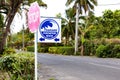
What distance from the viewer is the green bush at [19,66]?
476 inches

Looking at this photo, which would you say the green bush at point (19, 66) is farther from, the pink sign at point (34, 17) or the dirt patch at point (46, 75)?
the dirt patch at point (46, 75)

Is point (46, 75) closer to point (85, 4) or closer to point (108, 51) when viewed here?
point (108, 51)

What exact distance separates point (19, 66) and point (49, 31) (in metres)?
2.62

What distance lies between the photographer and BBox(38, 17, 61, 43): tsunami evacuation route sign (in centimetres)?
980

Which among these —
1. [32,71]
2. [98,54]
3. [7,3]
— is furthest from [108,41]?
[32,71]

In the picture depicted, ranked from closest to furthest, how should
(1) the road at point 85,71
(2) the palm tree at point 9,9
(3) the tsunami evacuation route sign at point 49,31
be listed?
(3) the tsunami evacuation route sign at point 49,31 → (1) the road at point 85,71 → (2) the palm tree at point 9,9

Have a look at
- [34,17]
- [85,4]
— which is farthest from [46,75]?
[85,4]

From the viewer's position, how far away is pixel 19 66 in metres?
12.0

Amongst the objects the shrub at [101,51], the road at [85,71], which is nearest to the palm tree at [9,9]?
the road at [85,71]

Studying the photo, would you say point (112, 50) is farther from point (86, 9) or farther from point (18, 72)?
point (18, 72)

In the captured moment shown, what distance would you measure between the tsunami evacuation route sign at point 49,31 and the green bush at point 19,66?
239 centimetres

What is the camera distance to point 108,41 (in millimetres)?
48062

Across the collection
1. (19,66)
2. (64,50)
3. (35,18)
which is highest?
(35,18)

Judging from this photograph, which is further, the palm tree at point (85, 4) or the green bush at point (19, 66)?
the palm tree at point (85, 4)
